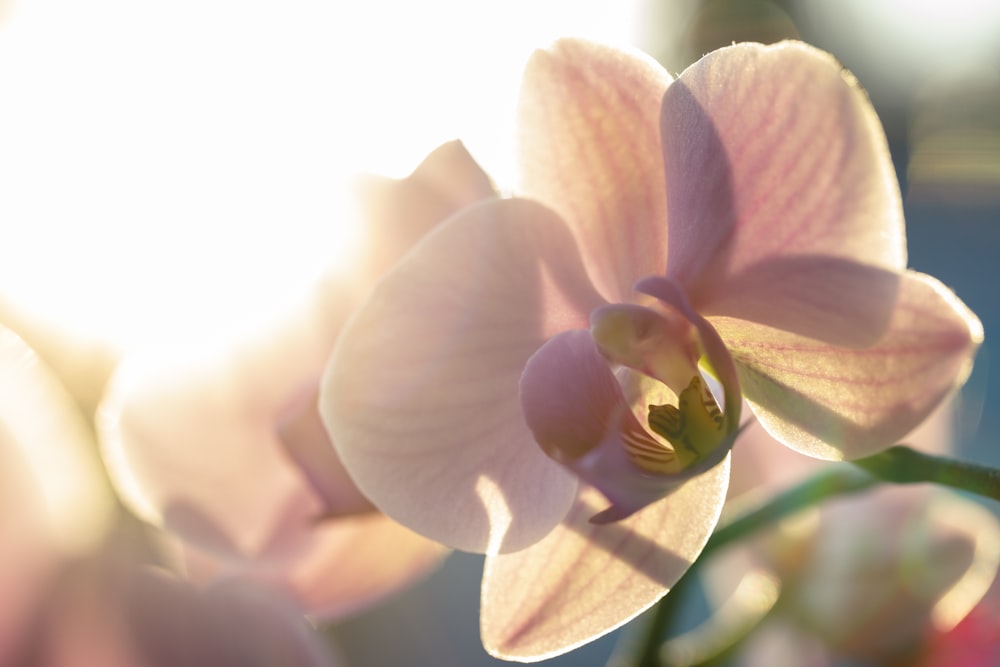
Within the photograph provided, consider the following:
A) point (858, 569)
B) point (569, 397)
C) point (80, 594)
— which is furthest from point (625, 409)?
point (858, 569)

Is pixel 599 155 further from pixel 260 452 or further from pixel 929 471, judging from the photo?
pixel 260 452

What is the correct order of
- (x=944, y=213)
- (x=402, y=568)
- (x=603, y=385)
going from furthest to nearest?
(x=944, y=213), (x=402, y=568), (x=603, y=385)

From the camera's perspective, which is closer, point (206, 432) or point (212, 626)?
point (212, 626)

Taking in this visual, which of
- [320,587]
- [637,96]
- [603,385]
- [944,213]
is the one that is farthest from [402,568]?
[944,213]

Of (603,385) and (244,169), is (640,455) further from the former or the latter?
(244,169)

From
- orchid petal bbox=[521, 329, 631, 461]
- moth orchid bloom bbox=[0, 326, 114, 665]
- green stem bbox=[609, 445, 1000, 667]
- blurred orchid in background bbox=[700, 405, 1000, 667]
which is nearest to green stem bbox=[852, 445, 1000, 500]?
green stem bbox=[609, 445, 1000, 667]

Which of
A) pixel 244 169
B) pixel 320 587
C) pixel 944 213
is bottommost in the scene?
pixel 944 213
